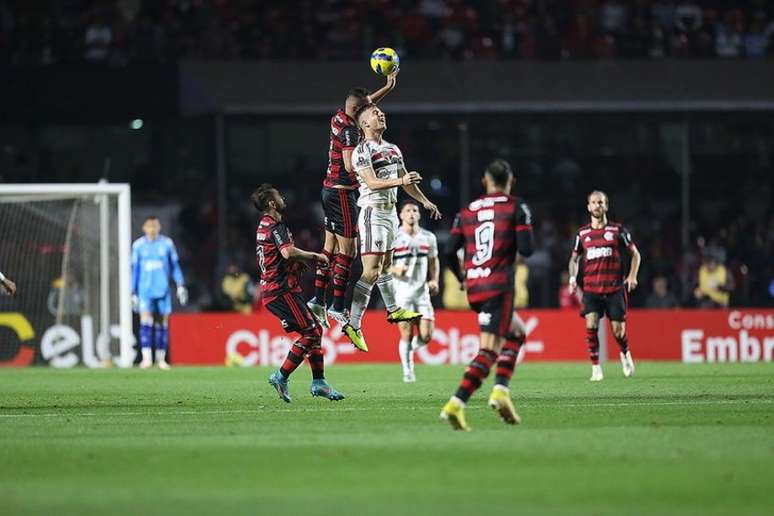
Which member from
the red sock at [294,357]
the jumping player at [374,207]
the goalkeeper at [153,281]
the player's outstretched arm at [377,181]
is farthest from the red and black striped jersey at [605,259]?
the goalkeeper at [153,281]

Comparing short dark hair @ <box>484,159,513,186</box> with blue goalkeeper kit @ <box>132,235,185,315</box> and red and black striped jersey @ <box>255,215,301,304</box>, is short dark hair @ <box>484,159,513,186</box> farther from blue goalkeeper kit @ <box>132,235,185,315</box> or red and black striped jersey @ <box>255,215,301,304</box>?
blue goalkeeper kit @ <box>132,235,185,315</box>

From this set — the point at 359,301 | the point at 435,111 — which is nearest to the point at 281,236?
the point at 359,301

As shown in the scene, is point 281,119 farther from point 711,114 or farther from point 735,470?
point 735,470

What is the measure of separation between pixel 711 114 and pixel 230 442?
977 inches

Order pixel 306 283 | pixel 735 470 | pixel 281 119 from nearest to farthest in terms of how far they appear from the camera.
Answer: pixel 735 470 → pixel 306 283 → pixel 281 119

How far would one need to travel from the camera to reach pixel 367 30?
1298 inches

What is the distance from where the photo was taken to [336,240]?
52.9 feet

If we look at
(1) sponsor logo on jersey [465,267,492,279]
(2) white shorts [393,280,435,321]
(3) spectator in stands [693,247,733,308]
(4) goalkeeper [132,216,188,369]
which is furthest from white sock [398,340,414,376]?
(3) spectator in stands [693,247,733,308]

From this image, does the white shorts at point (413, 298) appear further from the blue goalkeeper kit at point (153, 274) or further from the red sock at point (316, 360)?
the blue goalkeeper kit at point (153, 274)

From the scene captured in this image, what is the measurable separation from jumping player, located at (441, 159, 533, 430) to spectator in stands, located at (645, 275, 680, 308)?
1967 centimetres

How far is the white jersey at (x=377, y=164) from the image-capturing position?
602 inches

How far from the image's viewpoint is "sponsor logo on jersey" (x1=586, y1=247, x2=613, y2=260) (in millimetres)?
20094

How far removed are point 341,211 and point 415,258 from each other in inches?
199

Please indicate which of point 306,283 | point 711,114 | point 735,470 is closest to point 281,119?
point 306,283
